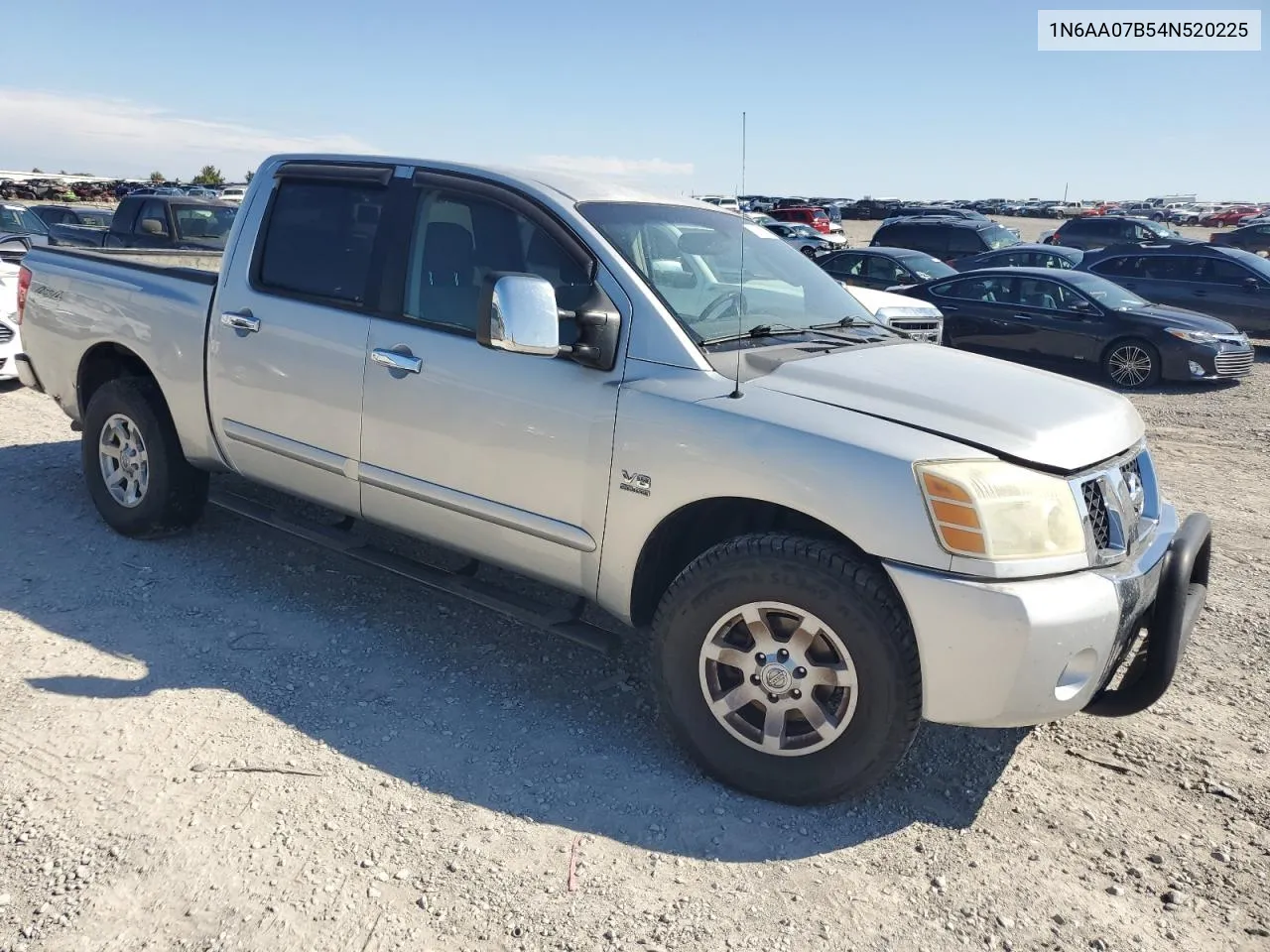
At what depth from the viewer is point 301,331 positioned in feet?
13.9

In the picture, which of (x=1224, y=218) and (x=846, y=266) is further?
(x=1224, y=218)

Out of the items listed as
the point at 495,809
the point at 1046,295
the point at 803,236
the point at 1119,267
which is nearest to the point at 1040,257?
the point at 1119,267

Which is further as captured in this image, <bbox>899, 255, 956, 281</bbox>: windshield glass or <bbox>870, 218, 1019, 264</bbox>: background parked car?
<bbox>870, 218, 1019, 264</bbox>: background parked car

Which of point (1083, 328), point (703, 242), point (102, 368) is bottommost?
point (102, 368)

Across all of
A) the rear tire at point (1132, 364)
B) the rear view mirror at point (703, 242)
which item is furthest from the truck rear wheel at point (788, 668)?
the rear tire at point (1132, 364)

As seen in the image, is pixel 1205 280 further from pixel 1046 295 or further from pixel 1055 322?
pixel 1055 322

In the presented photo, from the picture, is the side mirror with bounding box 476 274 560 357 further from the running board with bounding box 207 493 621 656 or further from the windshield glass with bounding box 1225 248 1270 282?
the windshield glass with bounding box 1225 248 1270 282

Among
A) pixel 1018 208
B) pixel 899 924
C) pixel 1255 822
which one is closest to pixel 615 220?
pixel 899 924

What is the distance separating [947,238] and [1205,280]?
751 centimetres

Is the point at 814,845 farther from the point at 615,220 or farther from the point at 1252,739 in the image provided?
the point at 615,220

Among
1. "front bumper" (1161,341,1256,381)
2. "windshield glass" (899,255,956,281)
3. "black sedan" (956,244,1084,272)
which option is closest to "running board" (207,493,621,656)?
"front bumper" (1161,341,1256,381)

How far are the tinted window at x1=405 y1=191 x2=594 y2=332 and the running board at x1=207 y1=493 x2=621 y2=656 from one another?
3.29 ft

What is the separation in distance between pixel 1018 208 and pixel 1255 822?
81.0m

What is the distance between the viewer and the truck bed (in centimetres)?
472
